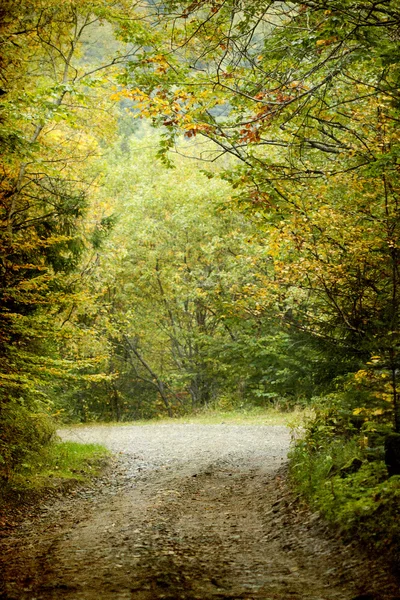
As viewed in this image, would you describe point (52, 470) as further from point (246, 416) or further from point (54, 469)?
point (246, 416)

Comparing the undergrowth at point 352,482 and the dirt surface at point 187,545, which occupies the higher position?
the undergrowth at point 352,482

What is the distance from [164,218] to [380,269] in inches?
759

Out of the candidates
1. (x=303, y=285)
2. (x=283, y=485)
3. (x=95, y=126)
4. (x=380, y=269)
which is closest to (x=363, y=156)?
(x=380, y=269)

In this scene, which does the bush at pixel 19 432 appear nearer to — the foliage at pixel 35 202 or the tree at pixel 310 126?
the foliage at pixel 35 202

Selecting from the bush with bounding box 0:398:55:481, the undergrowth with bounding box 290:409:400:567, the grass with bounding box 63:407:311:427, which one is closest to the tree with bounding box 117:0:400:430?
the undergrowth with bounding box 290:409:400:567

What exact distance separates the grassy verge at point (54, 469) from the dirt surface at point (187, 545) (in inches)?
13.9

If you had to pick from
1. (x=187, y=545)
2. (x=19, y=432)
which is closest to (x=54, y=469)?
(x=19, y=432)

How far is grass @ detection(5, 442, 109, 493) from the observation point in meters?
8.02

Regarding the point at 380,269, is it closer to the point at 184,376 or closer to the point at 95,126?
the point at 95,126

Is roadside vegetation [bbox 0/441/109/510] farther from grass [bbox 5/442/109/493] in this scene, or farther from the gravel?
the gravel

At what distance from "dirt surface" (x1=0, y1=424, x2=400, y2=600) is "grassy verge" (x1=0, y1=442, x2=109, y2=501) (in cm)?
35

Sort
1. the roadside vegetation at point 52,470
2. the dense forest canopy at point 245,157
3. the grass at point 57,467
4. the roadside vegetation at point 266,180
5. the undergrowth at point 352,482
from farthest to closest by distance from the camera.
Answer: the grass at point 57,467 < the roadside vegetation at point 52,470 < the dense forest canopy at point 245,157 < the roadside vegetation at point 266,180 < the undergrowth at point 352,482

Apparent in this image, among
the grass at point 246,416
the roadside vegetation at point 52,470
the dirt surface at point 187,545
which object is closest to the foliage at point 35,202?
the roadside vegetation at point 52,470

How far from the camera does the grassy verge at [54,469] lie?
7875 millimetres
